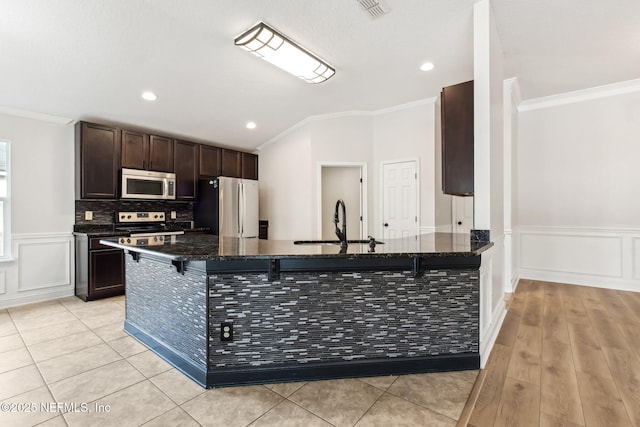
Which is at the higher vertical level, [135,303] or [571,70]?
[571,70]

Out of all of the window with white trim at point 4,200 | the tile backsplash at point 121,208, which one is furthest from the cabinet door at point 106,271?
the window with white trim at point 4,200

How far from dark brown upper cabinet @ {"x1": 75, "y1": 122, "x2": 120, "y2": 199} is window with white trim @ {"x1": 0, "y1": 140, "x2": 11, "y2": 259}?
0.64 metres

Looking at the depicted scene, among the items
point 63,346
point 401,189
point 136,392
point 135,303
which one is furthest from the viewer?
point 401,189

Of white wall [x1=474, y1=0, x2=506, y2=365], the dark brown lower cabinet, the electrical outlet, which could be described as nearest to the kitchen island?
the electrical outlet

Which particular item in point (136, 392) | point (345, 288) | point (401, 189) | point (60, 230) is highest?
point (401, 189)

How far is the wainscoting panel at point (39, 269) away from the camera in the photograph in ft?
11.7

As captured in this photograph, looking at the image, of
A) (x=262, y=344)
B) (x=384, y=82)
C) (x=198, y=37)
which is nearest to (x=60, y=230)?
(x=198, y=37)

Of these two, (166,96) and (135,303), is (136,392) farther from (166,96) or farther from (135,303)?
(166,96)

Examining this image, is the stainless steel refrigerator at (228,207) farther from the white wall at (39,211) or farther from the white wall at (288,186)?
the white wall at (39,211)

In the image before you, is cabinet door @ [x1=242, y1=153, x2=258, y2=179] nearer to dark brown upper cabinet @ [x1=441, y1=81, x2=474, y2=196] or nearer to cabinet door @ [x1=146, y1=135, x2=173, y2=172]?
cabinet door @ [x1=146, y1=135, x2=173, y2=172]

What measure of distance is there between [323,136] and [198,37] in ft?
8.26

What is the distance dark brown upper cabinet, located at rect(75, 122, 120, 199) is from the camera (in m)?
3.82

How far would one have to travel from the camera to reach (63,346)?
8.18 feet

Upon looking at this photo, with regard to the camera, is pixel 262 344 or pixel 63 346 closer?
pixel 262 344
